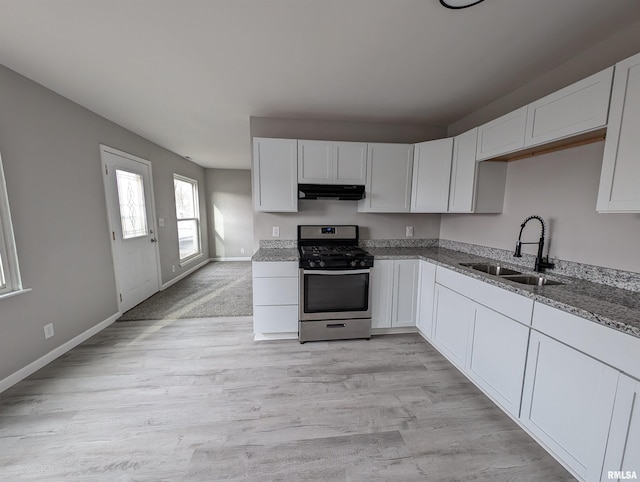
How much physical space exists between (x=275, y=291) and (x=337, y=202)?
4.41 feet

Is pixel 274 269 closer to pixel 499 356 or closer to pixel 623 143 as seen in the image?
pixel 499 356

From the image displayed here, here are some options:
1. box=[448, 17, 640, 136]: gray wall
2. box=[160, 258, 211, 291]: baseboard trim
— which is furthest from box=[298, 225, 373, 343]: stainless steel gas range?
box=[160, 258, 211, 291]: baseboard trim

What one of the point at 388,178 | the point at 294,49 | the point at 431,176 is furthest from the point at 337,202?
the point at 294,49

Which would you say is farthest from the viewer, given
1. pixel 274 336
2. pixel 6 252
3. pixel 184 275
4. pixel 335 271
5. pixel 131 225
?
pixel 184 275

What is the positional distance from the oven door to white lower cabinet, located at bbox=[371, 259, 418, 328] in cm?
13

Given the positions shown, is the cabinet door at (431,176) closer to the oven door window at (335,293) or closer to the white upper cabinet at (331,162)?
the white upper cabinet at (331,162)

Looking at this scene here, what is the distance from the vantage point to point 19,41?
1.61m

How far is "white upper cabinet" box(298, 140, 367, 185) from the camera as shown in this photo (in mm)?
2691

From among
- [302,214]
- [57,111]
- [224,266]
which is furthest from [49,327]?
[224,266]

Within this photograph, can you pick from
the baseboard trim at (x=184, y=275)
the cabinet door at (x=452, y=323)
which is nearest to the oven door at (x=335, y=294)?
the cabinet door at (x=452, y=323)

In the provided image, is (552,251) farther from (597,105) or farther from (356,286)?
(356,286)

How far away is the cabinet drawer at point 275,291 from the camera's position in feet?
8.38

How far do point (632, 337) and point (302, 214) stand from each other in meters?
2.65

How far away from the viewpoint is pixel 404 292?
2.71 meters
